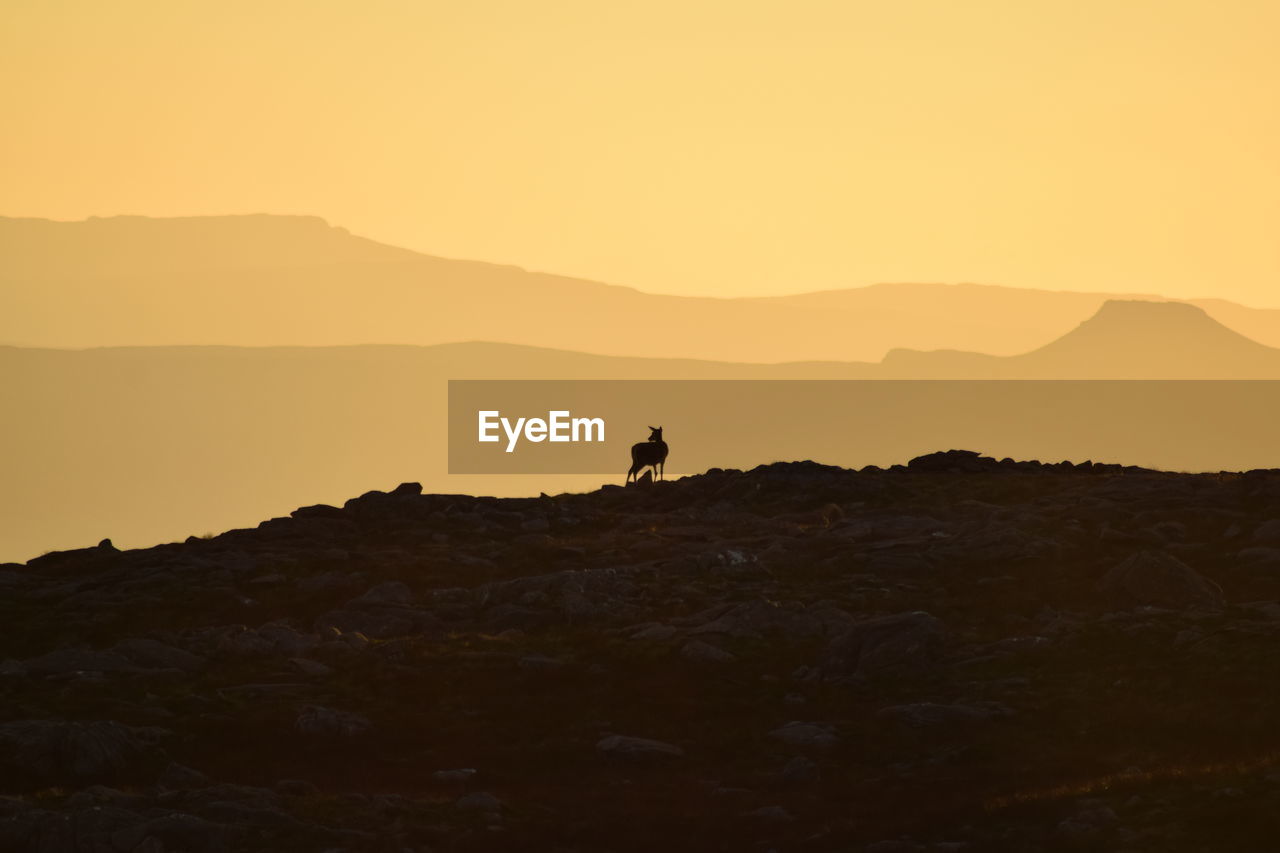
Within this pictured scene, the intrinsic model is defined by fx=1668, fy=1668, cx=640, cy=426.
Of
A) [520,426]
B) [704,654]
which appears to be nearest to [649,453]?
[520,426]

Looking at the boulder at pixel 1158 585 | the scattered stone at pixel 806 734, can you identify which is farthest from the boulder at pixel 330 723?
the boulder at pixel 1158 585

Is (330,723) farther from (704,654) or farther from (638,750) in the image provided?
(704,654)

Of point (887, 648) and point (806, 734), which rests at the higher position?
point (887, 648)

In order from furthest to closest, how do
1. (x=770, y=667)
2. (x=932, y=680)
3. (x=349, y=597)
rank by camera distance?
(x=349, y=597)
(x=770, y=667)
(x=932, y=680)

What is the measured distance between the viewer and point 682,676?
2103 inches

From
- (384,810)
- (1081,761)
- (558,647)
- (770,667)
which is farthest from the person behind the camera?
(558,647)

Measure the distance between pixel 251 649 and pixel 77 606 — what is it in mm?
13540

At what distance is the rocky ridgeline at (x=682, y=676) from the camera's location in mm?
36469

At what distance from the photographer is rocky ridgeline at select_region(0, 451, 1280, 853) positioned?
120 ft

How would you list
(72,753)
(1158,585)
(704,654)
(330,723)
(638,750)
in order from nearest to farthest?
(72,753), (638,750), (330,723), (704,654), (1158,585)

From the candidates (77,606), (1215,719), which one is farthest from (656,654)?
(77,606)

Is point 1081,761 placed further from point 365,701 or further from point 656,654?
point 365,701

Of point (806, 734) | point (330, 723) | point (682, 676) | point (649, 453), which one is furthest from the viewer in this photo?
point (649, 453)

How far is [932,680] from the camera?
166 feet
